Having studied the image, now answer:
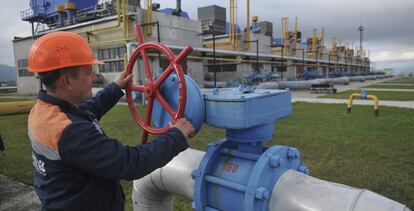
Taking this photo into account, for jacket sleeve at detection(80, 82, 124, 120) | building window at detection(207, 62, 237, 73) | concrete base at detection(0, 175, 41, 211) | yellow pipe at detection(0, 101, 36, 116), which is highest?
building window at detection(207, 62, 237, 73)

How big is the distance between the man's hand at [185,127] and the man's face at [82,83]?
361 millimetres

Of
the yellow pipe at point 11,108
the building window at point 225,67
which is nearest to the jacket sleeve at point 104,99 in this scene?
the yellow pipe at point 11,108

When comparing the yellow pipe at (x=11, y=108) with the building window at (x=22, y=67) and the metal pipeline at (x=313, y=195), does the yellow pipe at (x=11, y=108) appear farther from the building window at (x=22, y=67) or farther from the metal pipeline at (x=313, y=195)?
the building window at (x=22, y=67)

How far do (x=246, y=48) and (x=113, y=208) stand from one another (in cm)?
1775

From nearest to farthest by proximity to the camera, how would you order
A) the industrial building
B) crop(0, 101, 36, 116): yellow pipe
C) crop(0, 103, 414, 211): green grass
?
crop(0, 103, 414, 211): green grass
crop(0, 101, 36, 116): yellow pipe
the industrial building

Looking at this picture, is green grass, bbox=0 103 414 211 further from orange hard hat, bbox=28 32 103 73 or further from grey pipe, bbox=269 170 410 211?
orange hard hat, bbox=28 32 103 73

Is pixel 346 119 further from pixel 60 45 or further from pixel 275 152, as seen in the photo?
pixel 60 45

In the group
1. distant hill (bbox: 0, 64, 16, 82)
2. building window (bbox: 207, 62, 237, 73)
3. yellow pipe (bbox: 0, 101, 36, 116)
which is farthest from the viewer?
distant hill (bbox: 0, 64, 16, 82)

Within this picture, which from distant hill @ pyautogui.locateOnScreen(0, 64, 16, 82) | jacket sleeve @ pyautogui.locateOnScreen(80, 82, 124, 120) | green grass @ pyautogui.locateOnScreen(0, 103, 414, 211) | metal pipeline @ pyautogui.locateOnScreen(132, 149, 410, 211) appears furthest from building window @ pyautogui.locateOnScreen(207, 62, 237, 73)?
distant hill @ pyautogui.locateOnScreen(0, 64, 16, 82)

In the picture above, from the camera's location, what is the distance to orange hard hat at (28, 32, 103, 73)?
3.61 feet

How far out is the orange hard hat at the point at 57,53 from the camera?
3.61ft

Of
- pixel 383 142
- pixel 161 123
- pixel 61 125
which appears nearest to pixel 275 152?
pixel 161 123

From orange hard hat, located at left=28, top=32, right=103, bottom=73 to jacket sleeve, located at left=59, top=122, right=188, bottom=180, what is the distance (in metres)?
0.23

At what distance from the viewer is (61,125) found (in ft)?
3.44
